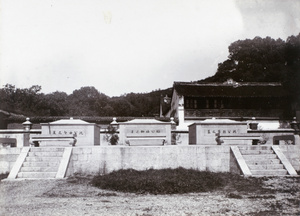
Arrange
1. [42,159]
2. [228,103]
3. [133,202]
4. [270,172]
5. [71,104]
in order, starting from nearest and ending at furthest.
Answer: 1. [133,202]
2. [270,172]
3. [42,159]
4. [228,103]
5. [71,104]

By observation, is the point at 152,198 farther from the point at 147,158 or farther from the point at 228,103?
the point at 228,103

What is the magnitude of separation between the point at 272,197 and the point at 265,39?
41679mm

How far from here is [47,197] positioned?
8109mm

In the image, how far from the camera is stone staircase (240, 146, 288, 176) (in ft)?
36.8

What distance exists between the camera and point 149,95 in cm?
5734

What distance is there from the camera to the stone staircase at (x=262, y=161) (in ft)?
36.7

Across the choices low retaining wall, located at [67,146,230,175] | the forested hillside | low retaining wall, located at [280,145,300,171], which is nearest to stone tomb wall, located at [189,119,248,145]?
low retaining wall, located at [280,145,300,171]

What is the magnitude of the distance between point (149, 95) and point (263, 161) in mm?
45844

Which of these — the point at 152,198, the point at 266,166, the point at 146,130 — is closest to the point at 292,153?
the point at 266,166

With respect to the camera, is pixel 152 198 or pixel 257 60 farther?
pixel 257 60

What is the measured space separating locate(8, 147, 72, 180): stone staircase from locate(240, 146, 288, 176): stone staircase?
6.77 m

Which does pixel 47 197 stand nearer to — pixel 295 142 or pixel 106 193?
pixel 106 193

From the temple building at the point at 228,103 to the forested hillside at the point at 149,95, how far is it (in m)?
8.91

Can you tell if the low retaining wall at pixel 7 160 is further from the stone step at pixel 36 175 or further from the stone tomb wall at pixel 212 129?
the stone tomb wall at pixel 212 129
